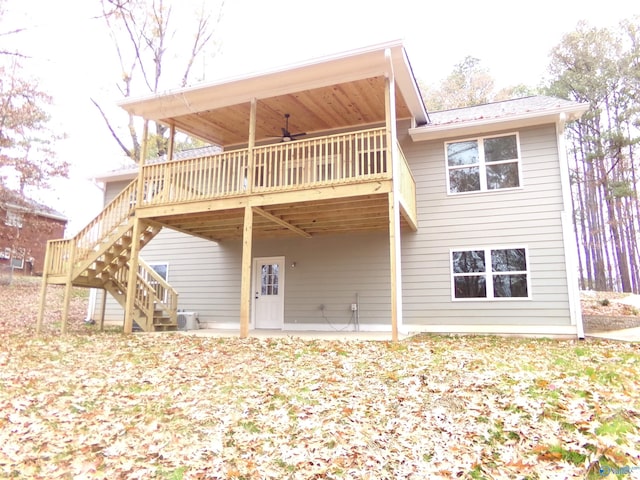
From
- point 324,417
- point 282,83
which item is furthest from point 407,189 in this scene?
point 324,417

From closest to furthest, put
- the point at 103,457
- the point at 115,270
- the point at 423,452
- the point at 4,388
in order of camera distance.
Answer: the point at 423,452 → the point at 103,457 → the point at 4,388 → the point at 115,270

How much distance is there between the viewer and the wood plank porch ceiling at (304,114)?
920 cm

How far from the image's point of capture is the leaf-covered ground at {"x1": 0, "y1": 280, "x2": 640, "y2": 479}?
2889 millimetres

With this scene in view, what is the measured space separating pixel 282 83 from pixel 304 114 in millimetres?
1733

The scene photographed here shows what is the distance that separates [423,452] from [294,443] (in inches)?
38.8

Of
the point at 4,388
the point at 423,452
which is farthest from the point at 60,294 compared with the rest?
the point at 423,452

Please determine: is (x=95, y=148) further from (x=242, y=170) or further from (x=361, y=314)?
(x=361, y=314)

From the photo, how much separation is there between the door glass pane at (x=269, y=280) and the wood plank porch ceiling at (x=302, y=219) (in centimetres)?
93

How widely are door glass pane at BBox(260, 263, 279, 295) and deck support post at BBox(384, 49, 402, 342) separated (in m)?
4.81

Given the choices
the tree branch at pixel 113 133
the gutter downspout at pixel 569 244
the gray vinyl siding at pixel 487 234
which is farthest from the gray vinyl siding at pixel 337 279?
the tree branch at pixel 113 133

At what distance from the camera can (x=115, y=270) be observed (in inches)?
412

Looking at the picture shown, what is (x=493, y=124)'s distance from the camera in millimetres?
10000

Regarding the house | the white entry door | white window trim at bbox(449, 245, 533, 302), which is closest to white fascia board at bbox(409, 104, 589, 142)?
the house

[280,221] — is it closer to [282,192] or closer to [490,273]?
[282,192]
